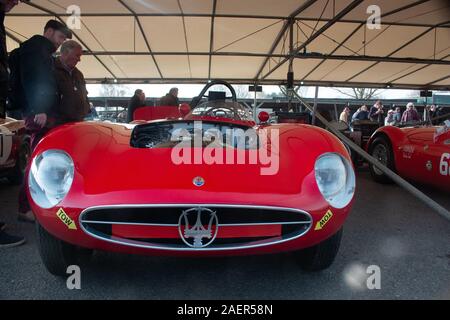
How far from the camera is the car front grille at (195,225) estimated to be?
5.33 feet

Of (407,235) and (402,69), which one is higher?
(402,69)

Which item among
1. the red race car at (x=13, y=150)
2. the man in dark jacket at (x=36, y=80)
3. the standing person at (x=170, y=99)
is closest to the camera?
the man in dark jacket at (x=36, y=80)

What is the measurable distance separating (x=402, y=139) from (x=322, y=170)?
2943mm

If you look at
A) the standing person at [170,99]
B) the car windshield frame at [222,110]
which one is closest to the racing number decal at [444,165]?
the car windshield frame at [222,110]

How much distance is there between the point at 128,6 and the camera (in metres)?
7.29

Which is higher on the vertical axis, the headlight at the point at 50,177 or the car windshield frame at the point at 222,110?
the car windshield frame at the point at 222,110

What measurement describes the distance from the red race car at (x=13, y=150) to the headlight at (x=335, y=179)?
10.7 feet

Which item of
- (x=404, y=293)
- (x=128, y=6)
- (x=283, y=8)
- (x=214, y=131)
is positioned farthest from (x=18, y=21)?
(x=404, y=293)

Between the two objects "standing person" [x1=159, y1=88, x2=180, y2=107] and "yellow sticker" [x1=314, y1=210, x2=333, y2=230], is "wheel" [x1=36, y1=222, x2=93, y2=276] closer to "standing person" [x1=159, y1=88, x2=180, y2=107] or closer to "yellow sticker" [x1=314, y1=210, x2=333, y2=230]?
"yellow sticker" [x1=314, y1=210, x2=333, y2=230]

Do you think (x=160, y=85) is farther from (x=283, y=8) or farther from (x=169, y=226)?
(x=169, y=226)

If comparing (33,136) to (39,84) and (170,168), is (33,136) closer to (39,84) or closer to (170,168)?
(39,84)

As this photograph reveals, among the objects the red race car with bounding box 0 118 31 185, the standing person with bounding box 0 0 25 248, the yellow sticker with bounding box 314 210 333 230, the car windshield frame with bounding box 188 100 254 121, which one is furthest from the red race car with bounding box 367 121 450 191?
the red race car with bounding box 0 118 31 185

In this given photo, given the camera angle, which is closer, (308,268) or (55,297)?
(55,297)

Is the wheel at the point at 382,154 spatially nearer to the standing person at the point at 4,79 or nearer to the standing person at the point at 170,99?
the standing person at the point at 170,99
